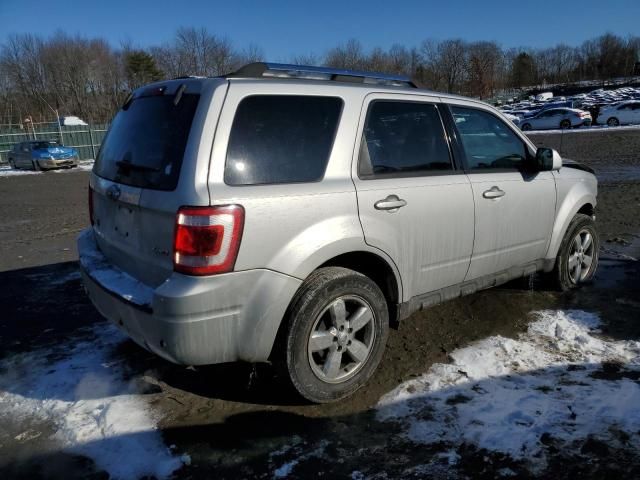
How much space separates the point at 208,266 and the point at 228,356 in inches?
21.1

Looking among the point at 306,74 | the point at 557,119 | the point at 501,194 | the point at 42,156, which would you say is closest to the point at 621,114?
the point at 557,119

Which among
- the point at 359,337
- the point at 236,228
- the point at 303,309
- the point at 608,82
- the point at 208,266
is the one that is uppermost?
the point at 608,82

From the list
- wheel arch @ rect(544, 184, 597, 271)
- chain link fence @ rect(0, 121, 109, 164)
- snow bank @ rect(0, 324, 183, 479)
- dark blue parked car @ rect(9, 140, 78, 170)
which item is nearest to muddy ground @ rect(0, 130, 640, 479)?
snow bank @ rect(0, 324, 183, 479)

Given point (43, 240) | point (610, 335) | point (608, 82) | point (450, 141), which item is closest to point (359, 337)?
point (450, 141)

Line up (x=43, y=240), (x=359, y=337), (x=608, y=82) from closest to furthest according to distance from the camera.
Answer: (x=359, y=337) < (x=43, y=240) < (x=608, y=82)

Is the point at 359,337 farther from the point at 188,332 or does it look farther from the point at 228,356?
the point at 188,332

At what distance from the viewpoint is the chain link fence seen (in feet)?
97.0

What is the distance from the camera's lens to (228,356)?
8.84 feet

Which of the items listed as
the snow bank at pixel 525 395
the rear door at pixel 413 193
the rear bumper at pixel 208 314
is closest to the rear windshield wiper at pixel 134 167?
the rear bumper at pixel 208 314

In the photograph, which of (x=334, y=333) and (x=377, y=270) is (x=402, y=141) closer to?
(x=377, y=270)

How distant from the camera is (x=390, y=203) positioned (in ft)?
10.3

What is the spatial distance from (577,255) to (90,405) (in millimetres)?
4459

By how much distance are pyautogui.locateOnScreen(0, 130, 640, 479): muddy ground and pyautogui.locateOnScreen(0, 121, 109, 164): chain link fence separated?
90.6 ft

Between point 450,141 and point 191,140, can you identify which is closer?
point 191,140
